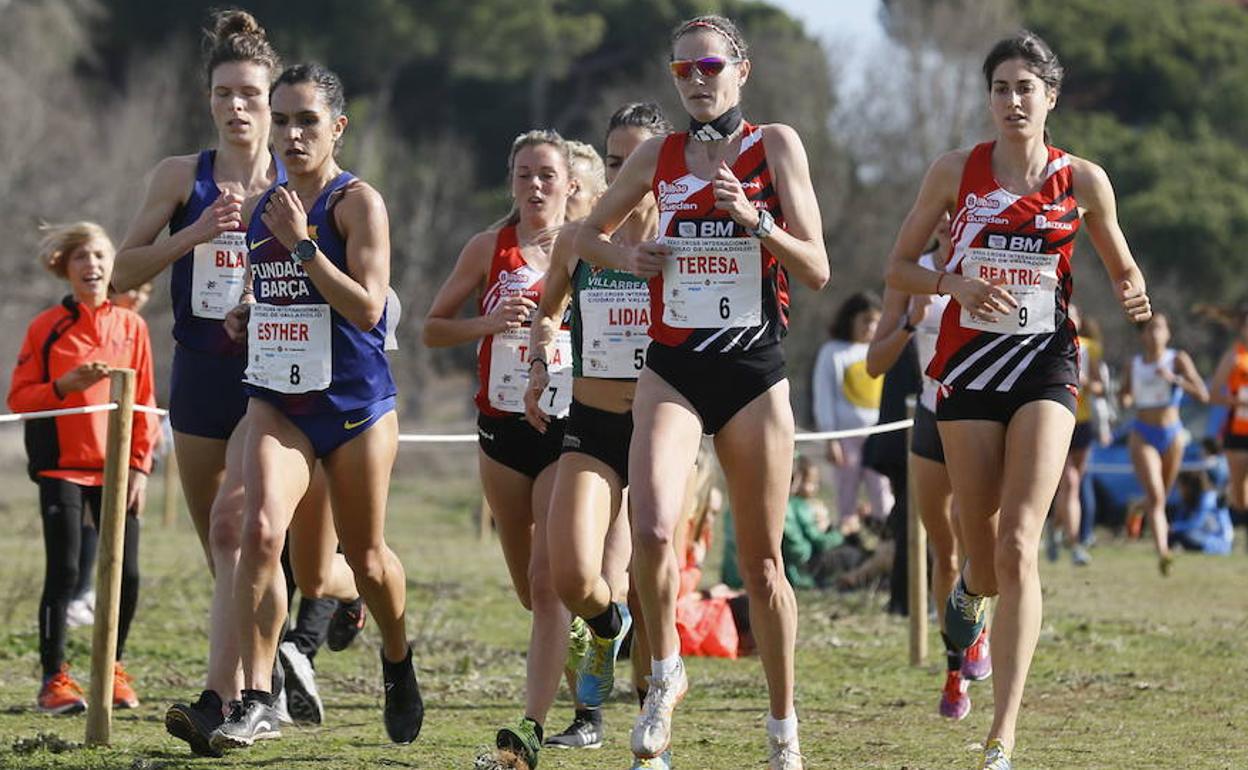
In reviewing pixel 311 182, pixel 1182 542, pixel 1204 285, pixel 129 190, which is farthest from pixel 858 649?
pixel 1204 285

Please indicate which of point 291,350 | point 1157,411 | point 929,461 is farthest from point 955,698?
point 1157,411

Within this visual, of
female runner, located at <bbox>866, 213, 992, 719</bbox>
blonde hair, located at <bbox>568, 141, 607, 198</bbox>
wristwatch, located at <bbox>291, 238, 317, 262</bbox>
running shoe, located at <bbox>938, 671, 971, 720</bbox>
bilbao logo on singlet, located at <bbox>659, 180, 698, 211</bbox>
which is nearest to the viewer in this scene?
bilbao logo on singlet, located at <bbox>659, 180, 698, 211</bbox>

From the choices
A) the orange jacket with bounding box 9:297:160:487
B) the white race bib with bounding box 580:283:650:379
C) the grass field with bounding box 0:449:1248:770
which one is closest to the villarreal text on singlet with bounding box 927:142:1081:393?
the white race bib with bounding box 580:283:650:379

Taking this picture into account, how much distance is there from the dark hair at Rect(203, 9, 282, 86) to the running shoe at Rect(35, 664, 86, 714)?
2330mm

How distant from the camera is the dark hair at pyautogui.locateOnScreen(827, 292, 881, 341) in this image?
1341 cm

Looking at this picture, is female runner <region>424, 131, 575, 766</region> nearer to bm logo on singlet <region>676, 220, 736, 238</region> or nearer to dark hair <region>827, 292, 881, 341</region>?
bm logo on singlet <region>676, 220, 736, 238</region>

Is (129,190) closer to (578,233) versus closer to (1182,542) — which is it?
(1182,542)

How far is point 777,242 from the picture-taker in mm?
5805

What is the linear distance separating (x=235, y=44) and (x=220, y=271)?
0.76m

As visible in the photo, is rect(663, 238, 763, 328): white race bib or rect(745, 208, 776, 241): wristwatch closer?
rect(745, 208, 776, 241): wristwatch

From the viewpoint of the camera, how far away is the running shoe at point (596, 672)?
686 cm

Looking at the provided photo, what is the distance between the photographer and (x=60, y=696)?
7.75 m

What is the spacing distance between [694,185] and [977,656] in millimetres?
2800

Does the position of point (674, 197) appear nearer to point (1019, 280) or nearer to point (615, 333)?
point (615, 333)
